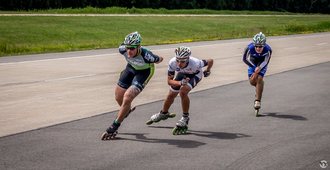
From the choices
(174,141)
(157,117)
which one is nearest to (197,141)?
(174,141)

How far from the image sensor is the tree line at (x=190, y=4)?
61053 mm

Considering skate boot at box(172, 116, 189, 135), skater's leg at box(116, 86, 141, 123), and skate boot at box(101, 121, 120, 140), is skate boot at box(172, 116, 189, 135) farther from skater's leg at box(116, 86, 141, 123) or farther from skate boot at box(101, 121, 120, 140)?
skate boot at box(101, 121, 120, 140)

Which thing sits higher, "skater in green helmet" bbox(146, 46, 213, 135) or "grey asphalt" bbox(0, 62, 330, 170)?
"skater in green helmet" bbox(146, 46, 213, 135)

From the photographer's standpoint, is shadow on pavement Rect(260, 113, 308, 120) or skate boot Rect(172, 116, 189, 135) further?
shadow on pavement Rect(260, 113, 308, 120)

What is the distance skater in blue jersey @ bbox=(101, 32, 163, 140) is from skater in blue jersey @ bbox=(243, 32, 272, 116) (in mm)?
2995

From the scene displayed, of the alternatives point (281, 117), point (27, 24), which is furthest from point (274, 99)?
point (27, 24)

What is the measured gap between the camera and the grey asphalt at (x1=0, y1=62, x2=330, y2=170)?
796 centimetres

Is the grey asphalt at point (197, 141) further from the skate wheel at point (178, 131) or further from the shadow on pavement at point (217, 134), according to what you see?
the skate wheel at point (178, 131)

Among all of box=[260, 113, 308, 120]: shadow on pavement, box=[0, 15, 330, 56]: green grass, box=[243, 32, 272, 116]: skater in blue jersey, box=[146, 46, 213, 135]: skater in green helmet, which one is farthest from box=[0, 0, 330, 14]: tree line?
box=[146, 46, 213, 135]: skater in green helmet

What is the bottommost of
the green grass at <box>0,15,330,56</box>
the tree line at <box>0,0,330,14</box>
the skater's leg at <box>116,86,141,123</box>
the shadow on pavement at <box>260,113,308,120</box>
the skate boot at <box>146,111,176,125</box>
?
Answer: the tree line at <box>0,0,330,14</box>

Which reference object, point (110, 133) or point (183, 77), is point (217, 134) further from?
point (110, 133)

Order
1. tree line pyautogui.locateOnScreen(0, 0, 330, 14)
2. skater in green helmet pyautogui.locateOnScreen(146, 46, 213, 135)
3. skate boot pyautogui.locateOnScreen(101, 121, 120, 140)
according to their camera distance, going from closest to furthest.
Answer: skate boot pyautogui.locateOnScreen(101, 121, 120, 140) < skater in green helmet pyautogui.locateOnScreen(146, 46, 213, 135) < tree line pyautogui.locateOnScreen(0, 0, 330, 14)

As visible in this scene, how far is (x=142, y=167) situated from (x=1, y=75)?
1260 cm

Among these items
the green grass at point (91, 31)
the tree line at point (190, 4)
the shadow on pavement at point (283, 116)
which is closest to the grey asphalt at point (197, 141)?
the shadow on pavement at point (283, 116)
